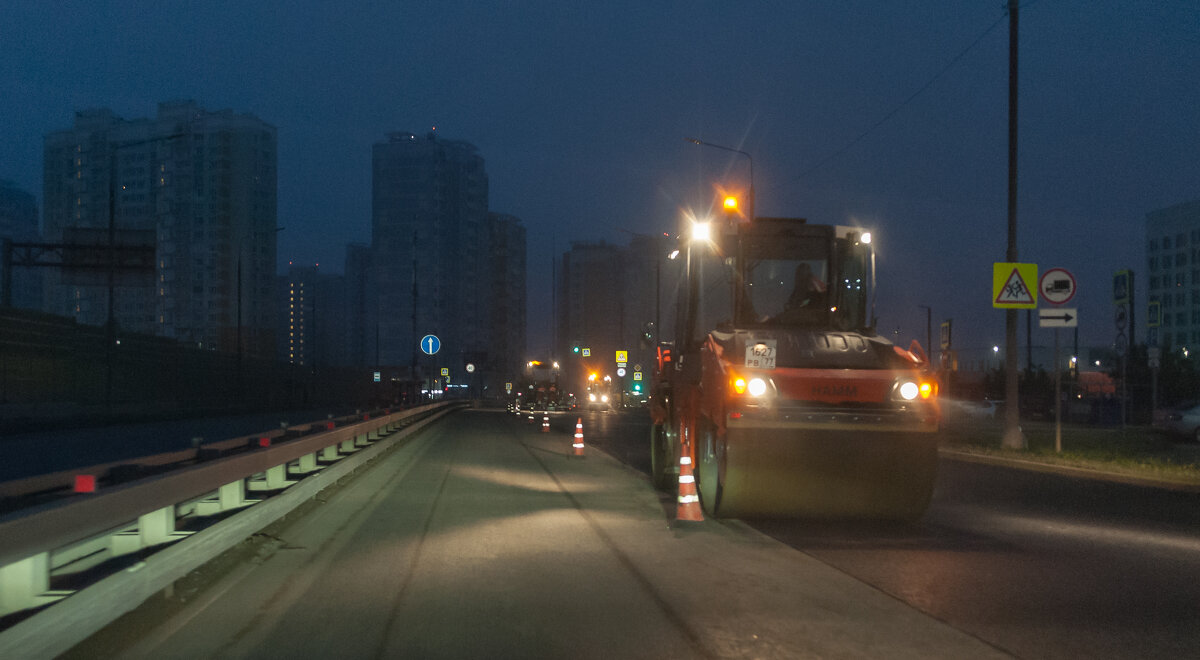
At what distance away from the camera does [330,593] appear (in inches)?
298

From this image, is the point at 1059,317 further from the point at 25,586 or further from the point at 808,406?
the point at 25,586

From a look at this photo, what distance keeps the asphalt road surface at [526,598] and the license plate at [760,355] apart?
6.08 feet

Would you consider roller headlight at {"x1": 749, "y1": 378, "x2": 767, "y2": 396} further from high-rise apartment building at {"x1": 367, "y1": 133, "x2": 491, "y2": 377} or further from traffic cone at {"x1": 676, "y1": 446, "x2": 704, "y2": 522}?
high-rise apartment building at {"x1": 367, "y1": 133, "x2": 491, "y2": 377}

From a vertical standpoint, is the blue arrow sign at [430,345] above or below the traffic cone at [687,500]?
above

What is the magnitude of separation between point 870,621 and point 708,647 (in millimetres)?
1377

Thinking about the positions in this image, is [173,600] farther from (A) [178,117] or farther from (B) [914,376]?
(A) [178,117]

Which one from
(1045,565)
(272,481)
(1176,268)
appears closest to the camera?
(1045,565)

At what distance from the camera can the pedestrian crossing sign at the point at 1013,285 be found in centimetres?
2270

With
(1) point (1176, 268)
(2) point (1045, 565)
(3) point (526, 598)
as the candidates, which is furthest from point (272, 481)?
(1) point (1176, 268)

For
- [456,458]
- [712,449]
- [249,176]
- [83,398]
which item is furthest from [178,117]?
[712,449]

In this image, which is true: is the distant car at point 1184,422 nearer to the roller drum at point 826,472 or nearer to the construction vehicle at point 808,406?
the construction vehicle at point 808,406

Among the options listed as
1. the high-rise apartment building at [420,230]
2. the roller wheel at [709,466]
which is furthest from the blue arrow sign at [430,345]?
the high-rise apartment building at [420,230]

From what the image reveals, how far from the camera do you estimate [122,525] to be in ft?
21.0

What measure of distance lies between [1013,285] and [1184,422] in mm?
13056
